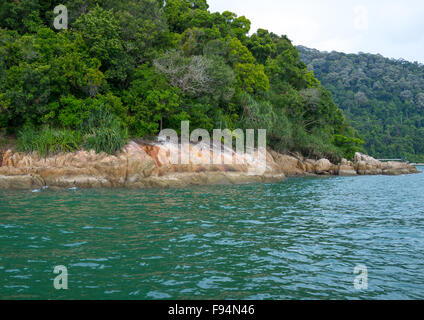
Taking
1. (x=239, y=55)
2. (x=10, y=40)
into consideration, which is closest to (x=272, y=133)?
(x=239, y=55)

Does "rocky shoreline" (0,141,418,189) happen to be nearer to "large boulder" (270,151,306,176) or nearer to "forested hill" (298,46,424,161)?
"large boulder" (270,151,306,176)

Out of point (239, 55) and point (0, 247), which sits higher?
point (239, 55)

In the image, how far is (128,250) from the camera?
7051 mm

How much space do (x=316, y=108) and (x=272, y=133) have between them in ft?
36.0

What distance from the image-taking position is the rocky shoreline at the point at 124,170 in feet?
62.8

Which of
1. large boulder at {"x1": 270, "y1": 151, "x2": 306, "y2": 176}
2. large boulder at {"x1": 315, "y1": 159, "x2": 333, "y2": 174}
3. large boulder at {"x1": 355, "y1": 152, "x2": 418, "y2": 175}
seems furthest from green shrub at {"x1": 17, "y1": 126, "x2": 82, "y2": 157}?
large boulder at {"x1": 355, "y1": 152, "x2": 418, "y2": 175}

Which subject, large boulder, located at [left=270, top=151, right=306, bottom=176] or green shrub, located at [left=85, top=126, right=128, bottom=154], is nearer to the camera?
green shrub, located at [left=85, top=126, right=128, bottom=154]

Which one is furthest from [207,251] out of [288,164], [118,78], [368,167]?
[368,167]

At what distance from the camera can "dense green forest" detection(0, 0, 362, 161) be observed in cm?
2098

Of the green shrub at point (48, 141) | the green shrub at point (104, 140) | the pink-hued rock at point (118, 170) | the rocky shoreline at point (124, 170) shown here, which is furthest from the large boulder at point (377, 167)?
the green shrub at point (48, 141)

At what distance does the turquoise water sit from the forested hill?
3288 inches

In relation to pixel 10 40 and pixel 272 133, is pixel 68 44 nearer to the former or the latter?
pixel 10 40

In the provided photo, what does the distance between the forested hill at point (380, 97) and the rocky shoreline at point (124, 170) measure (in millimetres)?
72938

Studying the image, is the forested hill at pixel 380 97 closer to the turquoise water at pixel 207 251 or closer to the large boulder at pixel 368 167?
the large boulder at pixel 368 167
